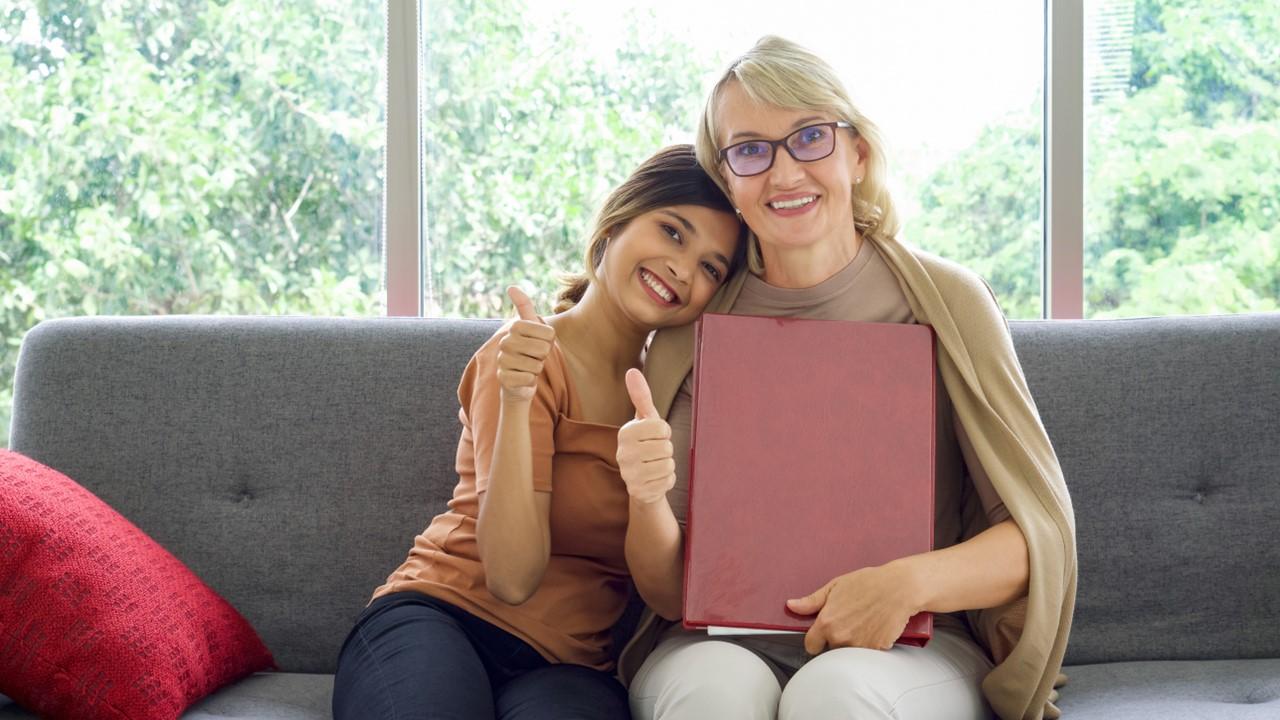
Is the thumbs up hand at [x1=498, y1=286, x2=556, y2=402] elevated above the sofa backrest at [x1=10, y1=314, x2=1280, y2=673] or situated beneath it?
elevated above

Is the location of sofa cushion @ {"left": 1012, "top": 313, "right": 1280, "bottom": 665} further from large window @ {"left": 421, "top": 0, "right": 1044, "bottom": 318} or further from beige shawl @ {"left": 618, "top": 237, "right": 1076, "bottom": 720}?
large window @ {"left": 421, "top": 0, "right": 1044, "bottom": 318}

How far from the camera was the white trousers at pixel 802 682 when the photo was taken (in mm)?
1184

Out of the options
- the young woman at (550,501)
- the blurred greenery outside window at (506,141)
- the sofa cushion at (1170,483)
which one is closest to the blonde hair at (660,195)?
the young woman at (550,501)

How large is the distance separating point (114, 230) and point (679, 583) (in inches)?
62.6

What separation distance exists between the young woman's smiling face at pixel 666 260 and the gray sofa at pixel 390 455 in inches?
15.8

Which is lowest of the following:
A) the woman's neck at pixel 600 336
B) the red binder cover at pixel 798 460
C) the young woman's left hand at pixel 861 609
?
the young woman's left hand at pixel 861 609

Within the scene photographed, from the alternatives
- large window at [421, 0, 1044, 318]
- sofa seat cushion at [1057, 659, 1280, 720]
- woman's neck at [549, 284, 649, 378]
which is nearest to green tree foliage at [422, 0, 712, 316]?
large window at [421, 0, 1044, 318]

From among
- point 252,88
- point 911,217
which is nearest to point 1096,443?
point 911,217

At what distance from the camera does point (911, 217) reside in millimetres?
2248

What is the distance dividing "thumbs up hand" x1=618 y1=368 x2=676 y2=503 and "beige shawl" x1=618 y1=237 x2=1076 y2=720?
0.95 feet

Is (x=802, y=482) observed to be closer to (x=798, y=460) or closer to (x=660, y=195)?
(x=798, y=460)

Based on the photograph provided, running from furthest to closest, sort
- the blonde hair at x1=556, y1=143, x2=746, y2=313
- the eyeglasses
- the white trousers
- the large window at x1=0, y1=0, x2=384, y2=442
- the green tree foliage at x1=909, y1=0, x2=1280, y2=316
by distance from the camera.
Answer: the large window at x1=0, y1=0, x2=384, y2=442 → the green tree foliage at x1=909, y1=0, x2=1280, y2=316 → the blonde hair at x1=556, y1=143, x2=746, y2=313 → the eyeglasses → the white trousers

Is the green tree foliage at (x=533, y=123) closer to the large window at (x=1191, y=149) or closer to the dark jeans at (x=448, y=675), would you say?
the large window at (x=1191, y=149)

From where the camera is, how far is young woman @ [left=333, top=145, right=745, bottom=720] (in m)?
→ 1.36
